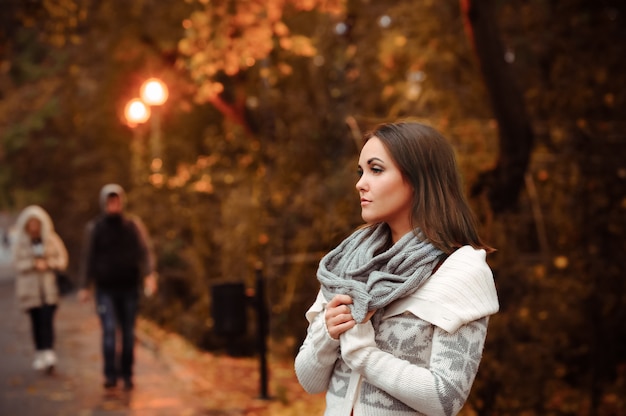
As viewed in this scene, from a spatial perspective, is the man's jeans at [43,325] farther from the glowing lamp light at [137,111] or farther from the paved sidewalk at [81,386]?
the glowing lamp light at [137,111]

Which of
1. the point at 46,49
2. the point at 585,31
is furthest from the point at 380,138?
the point at 46,49

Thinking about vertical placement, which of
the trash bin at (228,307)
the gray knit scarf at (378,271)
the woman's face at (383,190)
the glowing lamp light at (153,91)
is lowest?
the trash bin at (228,307)

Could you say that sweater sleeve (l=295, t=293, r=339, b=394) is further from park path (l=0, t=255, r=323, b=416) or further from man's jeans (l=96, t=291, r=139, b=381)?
man's jeans (l=96, t=291, r=139, b=381)

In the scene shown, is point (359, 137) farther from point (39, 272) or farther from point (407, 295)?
point (39, 272)

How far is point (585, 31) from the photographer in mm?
9125

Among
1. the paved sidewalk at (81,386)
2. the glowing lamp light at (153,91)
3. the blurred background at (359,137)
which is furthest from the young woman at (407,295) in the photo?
the glowing lamp light at (153,91)

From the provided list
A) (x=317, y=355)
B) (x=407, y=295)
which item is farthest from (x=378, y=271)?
(x=317, y=355)

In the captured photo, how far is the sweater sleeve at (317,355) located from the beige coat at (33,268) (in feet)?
29.8

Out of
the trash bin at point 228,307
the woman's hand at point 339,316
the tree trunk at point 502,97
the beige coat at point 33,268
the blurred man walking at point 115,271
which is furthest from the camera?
the beige coat at point 33,268

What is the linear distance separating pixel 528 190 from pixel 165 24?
805 cm

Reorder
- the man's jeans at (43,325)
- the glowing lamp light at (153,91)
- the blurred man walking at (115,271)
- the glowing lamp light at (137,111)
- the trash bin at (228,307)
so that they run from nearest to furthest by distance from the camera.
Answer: the trash bin at (228,307) → the blurred man walking at (115,271) → the man's jeans at (43,325) → the glowing lamp light at (153,91) → the glowing lamp light at (137,111)

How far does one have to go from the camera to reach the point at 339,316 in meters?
2.54

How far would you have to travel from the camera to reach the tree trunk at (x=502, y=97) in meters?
7.45

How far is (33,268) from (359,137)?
20.2ft
